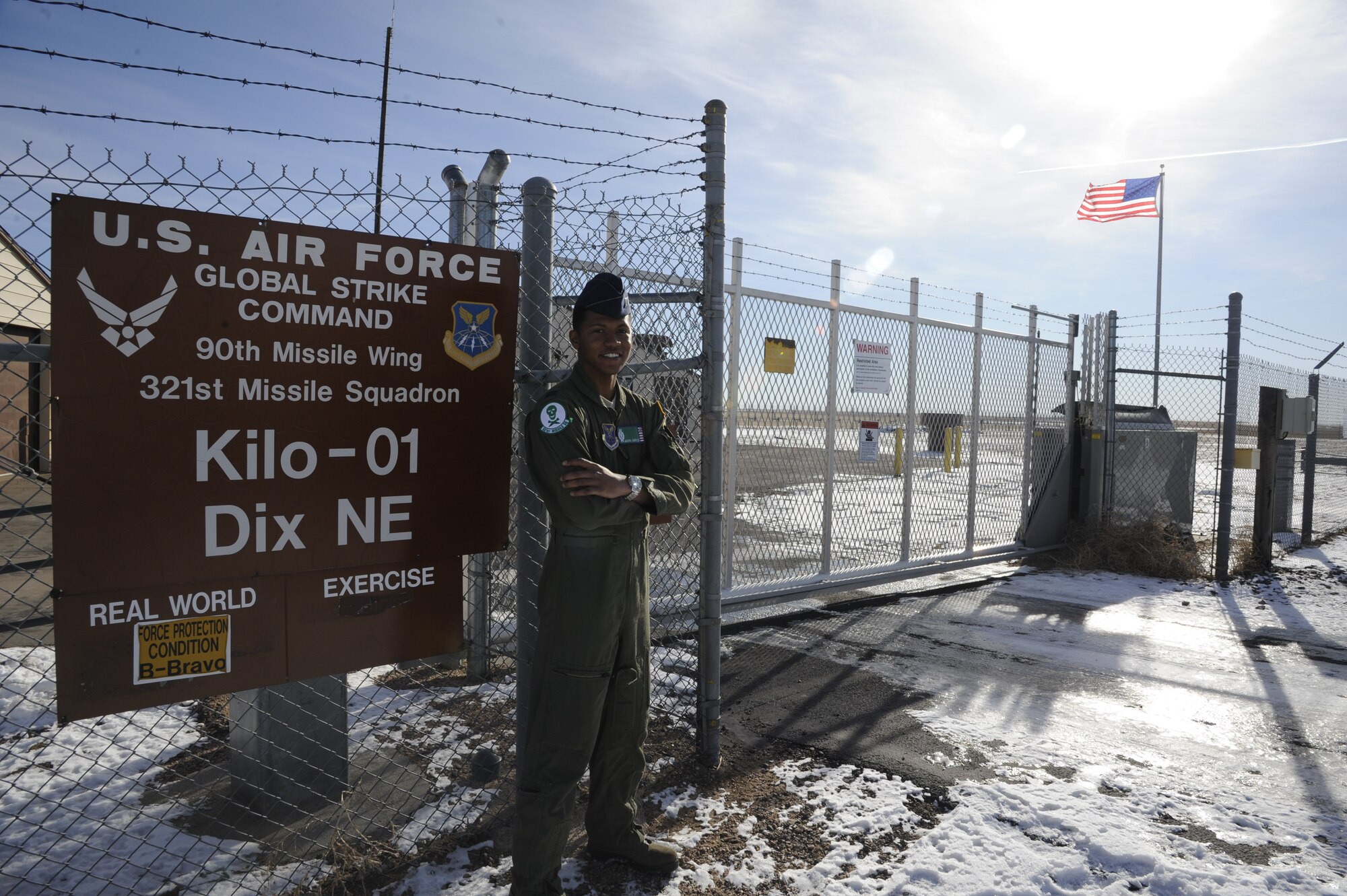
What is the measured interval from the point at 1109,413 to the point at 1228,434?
4.51 feet

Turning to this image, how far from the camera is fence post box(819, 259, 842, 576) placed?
6922 mm

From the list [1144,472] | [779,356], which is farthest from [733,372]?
[1144,472]

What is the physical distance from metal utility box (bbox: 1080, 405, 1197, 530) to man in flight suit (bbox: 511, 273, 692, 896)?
338 inches

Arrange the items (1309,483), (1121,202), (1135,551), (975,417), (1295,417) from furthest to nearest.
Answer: (1121,202) < (1309,483) < (1295,417) < (1135,551) < (975,417)

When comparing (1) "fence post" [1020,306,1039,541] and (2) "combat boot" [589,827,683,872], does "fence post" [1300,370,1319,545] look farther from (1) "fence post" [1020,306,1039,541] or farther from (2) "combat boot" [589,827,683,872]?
(2) "combat boot" [589,827,683,872]

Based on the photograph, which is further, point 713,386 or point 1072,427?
point 1072,427

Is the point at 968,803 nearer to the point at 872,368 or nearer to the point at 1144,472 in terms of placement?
the point at 872,368

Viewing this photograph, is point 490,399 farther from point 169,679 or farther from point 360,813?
point 360,813

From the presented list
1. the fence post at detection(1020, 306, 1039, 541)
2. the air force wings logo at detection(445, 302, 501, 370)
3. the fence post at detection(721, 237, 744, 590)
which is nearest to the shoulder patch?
the air force wings logo at detection(445, 302, 501, 370)

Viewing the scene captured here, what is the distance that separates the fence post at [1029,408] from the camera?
934 centimetres

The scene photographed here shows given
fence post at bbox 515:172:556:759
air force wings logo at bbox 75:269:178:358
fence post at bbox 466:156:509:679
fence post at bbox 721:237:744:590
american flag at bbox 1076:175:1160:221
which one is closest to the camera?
air force wings logo at bbox 75:269:178:358

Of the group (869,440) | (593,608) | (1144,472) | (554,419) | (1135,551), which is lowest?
(1135,551)

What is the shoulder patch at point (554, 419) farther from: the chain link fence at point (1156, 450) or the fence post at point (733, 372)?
the chain link fence at point (1156, 450)

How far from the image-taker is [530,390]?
318 cm
